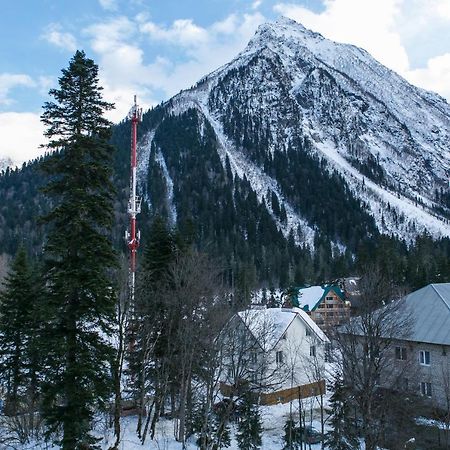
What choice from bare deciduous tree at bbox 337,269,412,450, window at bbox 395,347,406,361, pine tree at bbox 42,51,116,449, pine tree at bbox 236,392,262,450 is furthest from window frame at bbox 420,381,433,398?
pine tree at bbox 42,51,116,449

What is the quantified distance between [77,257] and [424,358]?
29.5 m

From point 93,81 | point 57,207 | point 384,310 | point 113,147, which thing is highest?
point 93,81

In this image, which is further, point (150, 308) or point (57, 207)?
point (150, 308)

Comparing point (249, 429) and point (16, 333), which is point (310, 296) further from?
point (16, 333)

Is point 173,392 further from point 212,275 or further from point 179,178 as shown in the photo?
point 179,178

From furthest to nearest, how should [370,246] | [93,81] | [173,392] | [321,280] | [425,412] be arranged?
[370,246] < [321,280] < [425,412] < [173,392] < [93,81]

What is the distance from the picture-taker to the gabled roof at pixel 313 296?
3396 inches

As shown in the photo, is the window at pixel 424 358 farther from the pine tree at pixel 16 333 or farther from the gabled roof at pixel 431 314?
the pine tree at pixel 16 333

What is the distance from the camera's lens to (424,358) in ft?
121

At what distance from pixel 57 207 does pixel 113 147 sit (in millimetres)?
3151

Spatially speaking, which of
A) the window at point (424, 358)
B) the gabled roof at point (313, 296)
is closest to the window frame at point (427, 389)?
the window at point (424, 358)

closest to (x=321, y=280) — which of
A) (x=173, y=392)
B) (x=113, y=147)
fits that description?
(x=173, y=392)

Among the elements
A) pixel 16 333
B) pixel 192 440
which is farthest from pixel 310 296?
pixel 16 333

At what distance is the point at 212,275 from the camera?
27.6 meters
